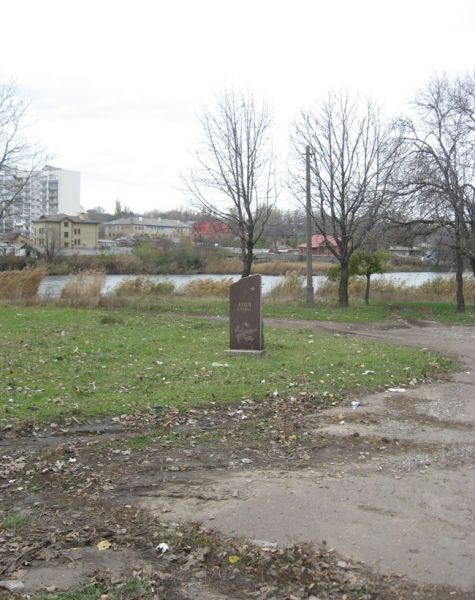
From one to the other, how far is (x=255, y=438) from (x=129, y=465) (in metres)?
1.46

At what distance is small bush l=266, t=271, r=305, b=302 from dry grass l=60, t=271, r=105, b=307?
7.57m

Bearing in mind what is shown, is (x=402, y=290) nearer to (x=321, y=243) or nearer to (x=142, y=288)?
(x=321, y=243)

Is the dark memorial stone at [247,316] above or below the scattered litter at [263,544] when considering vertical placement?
above

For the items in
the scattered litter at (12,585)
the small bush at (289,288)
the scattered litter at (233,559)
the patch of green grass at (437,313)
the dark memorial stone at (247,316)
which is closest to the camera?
the scattered litter at (12,585)

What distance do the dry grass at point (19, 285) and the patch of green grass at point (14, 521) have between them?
21732mm

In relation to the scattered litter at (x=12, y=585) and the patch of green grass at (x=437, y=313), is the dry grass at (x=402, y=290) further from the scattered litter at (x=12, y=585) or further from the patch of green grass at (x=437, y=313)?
the scattered litter at (x=12, y=585)

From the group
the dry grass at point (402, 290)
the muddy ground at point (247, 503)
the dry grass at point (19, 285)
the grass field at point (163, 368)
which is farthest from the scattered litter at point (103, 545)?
the dry grass at point (402, 290)

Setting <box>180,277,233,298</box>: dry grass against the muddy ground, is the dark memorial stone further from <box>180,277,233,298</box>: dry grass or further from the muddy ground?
<box>180,277,233,298</box>: dry grass

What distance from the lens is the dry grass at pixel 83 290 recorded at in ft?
78.2

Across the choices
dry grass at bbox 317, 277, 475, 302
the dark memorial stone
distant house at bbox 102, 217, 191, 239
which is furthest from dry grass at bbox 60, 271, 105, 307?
Answer: distant house at bbox 102, 217, 191, 239

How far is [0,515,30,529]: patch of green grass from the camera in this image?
436 centimetres

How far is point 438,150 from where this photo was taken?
75.8 ft

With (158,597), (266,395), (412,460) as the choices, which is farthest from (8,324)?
(158,597)

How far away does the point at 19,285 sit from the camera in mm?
25297
